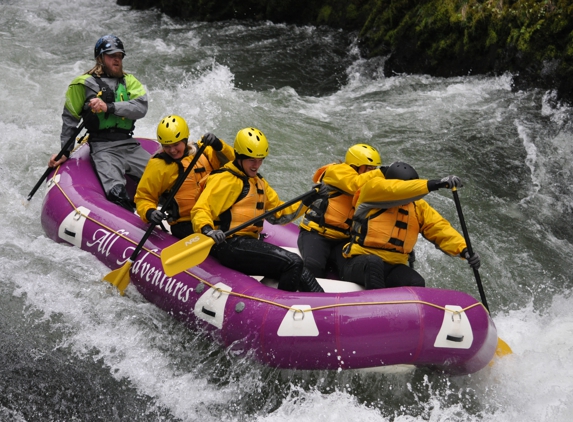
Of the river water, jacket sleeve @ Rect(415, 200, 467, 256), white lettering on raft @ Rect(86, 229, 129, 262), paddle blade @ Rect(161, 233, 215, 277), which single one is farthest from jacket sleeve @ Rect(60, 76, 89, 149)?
jacket sleeve @ Rect(415, 200, 467, 256)

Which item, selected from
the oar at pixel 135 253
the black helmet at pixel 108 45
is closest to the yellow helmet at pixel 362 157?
the oar at pixel 135 253

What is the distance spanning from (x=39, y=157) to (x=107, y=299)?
3.37 metres

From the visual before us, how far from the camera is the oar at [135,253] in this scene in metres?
5.03

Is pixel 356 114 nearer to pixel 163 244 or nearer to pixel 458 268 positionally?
pixel 458 268

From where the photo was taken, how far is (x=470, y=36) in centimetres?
926

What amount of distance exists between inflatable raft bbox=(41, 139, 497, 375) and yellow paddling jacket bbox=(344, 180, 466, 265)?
342 mm

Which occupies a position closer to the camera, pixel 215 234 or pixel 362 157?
pixel 215 234

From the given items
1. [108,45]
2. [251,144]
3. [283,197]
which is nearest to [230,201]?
[251,144]

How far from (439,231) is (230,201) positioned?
157 centimetres

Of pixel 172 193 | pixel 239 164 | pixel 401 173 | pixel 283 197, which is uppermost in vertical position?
pixel 401 173

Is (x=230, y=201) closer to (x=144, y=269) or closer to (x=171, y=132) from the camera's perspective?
(x=171, y=132)

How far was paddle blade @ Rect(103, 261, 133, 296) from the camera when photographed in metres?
5.08

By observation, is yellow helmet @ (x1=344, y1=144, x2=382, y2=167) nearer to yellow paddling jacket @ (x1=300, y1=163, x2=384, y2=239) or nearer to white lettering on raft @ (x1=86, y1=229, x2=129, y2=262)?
yellow paddling jacket @ (x1=300, y1=163, x2=384, y2=239)

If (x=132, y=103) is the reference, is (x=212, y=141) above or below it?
above
